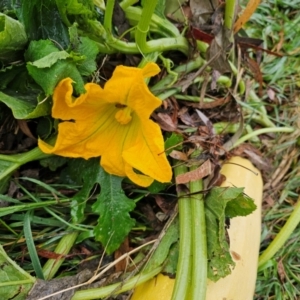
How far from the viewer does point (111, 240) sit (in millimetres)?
1230

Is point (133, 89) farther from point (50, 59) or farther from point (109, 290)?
point (109, 290)

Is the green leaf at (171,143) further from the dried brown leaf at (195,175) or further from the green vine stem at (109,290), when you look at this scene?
the green vine stem at (109,290)

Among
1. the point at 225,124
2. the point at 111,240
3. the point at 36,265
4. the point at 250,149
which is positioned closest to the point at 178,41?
the point at 225,124

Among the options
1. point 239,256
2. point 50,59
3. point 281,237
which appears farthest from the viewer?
point 281,237

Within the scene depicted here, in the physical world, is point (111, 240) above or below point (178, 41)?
below

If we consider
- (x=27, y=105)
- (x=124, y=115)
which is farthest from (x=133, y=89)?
(x=27, y=105)

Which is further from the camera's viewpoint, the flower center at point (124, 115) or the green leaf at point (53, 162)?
the green leaf at point (53, 162)

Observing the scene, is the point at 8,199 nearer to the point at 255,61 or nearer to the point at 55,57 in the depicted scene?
the point at 55,57

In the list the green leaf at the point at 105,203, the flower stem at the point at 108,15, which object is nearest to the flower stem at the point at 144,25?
the flower stem at the point at 108,15

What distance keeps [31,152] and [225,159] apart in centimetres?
51

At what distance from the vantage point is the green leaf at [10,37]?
1068mm

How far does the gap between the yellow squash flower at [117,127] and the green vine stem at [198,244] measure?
12cm

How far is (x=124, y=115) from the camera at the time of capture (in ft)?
3.95

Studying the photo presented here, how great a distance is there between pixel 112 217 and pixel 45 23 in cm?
46
